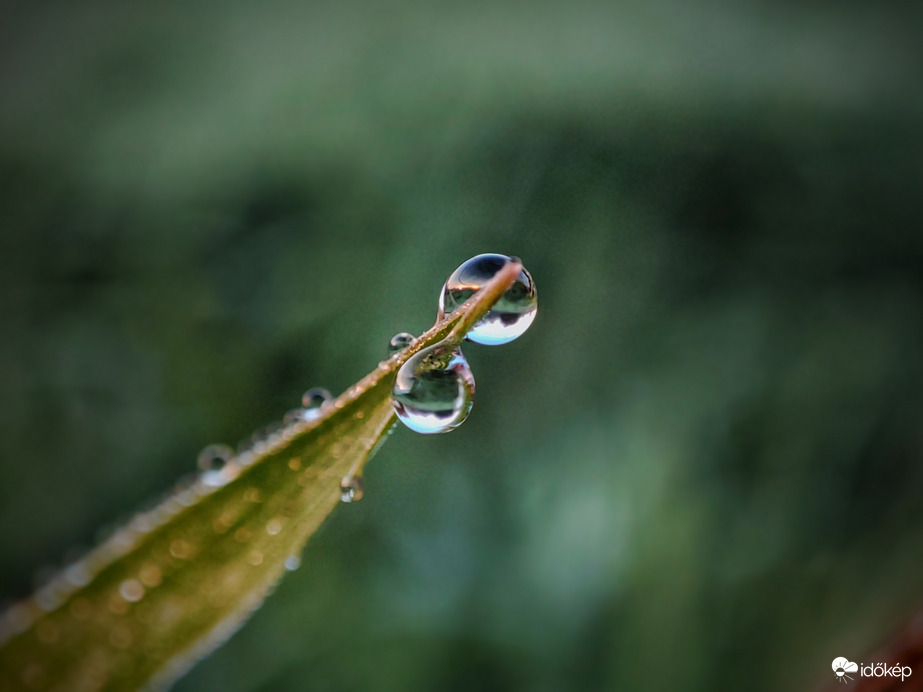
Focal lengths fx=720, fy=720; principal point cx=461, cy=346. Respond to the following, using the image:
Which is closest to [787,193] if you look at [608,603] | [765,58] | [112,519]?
[765,58]

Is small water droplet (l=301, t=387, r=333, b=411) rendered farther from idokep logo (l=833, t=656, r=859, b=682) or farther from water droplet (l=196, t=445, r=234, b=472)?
idokep logo (l=833, t=656, r=859, b=682)

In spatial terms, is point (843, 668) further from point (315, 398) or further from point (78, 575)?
→ point (78, 575)

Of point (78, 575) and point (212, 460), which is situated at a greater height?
point (212, 460)

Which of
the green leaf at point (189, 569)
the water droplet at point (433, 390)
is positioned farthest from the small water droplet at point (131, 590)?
the water droplet at point (433, 390)

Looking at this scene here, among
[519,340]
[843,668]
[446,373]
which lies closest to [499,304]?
[446,373]

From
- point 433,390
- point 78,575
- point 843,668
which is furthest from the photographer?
point 843,668

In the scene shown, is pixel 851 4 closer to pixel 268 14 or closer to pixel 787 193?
pixel 787 193

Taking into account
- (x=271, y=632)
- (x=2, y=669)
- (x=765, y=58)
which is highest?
(x=765, y=58)
